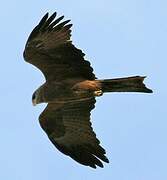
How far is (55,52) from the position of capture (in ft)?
43.5

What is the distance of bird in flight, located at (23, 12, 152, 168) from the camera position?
42.7 feet

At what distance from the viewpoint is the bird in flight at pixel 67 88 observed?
1300cm

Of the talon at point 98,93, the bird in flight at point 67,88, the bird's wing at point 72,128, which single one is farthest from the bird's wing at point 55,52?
the bird's wing at point 72,128

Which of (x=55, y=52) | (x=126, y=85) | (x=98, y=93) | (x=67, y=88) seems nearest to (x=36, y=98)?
(x=67, y=88)

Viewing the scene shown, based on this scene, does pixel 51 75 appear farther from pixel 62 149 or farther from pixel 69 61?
pixel 62 149

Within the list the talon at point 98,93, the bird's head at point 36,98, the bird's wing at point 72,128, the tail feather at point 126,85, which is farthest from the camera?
the bird's wing at point 72,128

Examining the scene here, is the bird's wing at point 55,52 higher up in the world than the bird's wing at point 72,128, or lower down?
higher up

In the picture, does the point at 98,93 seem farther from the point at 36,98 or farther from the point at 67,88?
the point at 36,98

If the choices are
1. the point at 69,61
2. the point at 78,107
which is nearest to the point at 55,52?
the point at 69,61

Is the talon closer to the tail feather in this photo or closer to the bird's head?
the tail feather

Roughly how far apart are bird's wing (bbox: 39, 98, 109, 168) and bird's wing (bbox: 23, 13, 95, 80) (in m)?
0.78

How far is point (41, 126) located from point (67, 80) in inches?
46.0

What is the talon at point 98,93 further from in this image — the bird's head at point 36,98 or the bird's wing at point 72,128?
the bird's head at point 36,98

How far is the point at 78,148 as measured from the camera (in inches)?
551
